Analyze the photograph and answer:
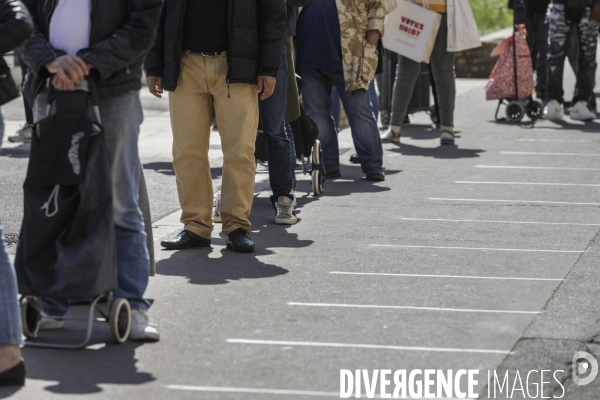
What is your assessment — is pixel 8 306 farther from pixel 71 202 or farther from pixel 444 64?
pixel 444 64

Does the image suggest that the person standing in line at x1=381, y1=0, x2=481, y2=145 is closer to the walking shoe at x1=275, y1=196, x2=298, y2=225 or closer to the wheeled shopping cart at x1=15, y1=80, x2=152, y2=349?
the walking shoe at x1=275, y1=196, x2=298, y2=225

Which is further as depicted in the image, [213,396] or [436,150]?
[436,150]

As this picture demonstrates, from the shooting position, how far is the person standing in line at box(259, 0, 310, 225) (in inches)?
311

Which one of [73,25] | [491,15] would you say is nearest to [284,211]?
[73,25]

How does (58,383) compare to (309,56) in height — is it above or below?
below

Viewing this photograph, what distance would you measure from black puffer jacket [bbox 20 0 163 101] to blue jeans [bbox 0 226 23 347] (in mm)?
863

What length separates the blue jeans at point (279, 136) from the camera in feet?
25.9

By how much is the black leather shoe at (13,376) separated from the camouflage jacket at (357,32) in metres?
5.51

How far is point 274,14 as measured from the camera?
7098 millimetres

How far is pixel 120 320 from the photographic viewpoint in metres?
5.21

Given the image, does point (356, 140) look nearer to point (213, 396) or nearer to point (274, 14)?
point (274, 14)

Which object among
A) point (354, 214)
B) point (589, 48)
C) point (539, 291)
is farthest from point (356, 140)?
point (589, 48)

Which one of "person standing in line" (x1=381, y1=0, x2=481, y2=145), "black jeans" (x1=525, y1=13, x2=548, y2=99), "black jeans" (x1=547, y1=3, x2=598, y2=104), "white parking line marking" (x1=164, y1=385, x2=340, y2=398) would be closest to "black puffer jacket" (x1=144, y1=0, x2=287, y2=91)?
"white parking line marking" (x1=164, y1=385, x2=340, y2=398)

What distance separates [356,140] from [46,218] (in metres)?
5.40
